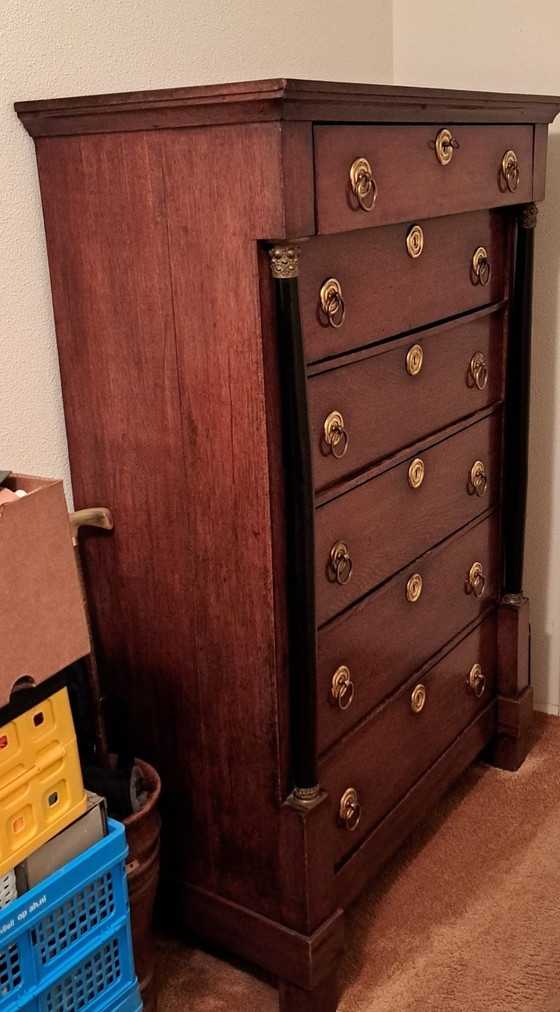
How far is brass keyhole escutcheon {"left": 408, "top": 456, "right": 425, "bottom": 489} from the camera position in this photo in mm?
1605

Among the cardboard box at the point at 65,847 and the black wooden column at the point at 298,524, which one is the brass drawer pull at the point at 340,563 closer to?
the black wooden column at the point at 298,524

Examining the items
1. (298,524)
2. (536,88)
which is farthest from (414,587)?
(536,88)

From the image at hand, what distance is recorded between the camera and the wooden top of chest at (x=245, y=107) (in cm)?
112

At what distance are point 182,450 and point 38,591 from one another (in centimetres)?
33

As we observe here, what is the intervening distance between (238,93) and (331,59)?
1.07 meters

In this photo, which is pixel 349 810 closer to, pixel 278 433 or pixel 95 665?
pixel 95 665

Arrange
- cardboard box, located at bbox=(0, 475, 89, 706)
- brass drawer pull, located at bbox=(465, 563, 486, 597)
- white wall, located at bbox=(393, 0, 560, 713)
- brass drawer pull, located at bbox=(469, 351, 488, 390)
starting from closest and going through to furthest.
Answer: cardboard box, located at bbox=(0, 475, 89, 706)
brass drawer pull, located at bbox=(469, 351, 488, 390)
brass drawer pull, located at bbox=(465, 563, 486, 597)
white wall, located at bbox=(393, 0, 560, 713)

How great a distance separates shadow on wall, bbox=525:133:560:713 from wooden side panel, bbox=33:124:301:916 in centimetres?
108

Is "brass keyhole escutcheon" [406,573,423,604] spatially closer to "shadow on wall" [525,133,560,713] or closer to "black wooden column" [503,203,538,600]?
"black wooden column" [503,203,538,600]

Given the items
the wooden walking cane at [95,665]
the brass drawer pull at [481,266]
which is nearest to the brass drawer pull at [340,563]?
the wooden walking cane at [95,665]

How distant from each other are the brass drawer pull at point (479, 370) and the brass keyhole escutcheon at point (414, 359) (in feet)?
0.68

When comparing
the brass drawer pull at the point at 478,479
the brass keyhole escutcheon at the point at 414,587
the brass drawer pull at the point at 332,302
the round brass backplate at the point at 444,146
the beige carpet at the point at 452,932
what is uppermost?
the round brass backplate at the point at 444,146

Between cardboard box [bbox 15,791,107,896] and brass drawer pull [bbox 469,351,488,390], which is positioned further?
brass drawer pull [bbox 469,351,488,390]

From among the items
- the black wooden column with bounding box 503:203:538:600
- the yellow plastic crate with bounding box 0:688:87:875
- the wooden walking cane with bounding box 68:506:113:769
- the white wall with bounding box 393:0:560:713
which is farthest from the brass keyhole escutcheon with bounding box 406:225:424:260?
the yellow plastic crate with bounding box 0:688:87:875
